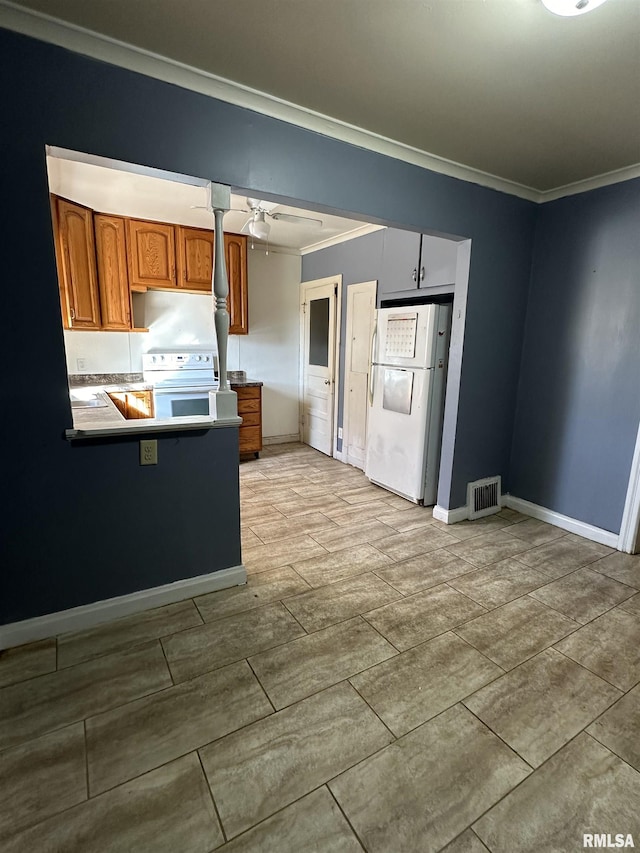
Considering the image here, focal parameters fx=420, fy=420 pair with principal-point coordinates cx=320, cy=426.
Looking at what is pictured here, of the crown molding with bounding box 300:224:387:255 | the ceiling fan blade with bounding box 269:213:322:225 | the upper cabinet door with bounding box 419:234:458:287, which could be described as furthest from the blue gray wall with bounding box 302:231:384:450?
the ceiling fan blade with bounding box 269:213:322:225

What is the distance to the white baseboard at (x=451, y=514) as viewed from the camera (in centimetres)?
325

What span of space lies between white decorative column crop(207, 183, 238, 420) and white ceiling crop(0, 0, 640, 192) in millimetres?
489

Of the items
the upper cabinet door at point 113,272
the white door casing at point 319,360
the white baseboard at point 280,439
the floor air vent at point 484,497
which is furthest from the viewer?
the white baseboard at point 280,439

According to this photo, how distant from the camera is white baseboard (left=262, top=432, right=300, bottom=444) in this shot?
5.52 meters

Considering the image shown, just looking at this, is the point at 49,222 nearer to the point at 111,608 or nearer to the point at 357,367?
the point at 111,608

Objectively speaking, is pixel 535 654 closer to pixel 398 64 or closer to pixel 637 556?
pixel 637 556

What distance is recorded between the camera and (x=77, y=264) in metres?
3.65

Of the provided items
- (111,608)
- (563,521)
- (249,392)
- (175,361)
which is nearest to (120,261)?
(175,361)

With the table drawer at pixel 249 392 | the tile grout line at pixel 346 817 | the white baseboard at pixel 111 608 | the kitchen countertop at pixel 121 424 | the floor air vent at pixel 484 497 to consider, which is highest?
the kitchen countertop at pixel 121 424

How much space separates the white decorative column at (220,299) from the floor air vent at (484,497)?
2086mm

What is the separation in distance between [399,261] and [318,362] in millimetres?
1736

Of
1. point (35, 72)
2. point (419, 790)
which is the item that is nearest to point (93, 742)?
point (419, 790)

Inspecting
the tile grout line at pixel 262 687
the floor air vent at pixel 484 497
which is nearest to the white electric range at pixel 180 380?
the floor air vent at pixel 484 497

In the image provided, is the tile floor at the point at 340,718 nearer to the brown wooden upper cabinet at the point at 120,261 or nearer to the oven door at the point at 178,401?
the oven door at the point at 178,401
